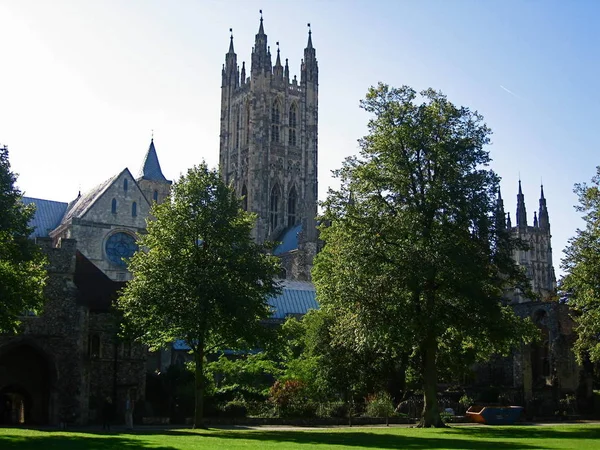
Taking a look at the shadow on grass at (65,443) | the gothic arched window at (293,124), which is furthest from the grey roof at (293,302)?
the gothic arched window at (293,124)

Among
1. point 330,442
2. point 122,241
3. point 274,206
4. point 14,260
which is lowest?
point 330,442

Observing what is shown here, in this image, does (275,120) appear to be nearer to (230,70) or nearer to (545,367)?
(230,70)

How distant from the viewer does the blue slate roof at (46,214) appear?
7012 cm

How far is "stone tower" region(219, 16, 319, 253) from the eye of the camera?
115 meters

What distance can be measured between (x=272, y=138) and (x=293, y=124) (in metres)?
4.55

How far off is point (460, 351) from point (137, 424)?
15002mm

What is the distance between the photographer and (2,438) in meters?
22.8

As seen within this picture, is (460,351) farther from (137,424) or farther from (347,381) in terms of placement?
(137,424)

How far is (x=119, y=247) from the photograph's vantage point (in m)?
61.5

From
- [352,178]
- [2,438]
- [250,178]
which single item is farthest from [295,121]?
[2,438]

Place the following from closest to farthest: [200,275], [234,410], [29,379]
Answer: [200,275] < [29,379] < [234,410]

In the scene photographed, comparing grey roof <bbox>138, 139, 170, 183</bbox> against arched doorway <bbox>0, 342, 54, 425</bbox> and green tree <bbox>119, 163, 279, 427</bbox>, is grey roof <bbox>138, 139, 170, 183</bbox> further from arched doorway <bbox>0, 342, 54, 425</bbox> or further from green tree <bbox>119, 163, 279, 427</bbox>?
green tree <bbox>119, 163, 279, 427</bbox>

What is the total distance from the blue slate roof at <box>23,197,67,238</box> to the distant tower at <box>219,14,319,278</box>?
1641 inches

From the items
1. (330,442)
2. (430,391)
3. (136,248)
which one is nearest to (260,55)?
(136,248)
